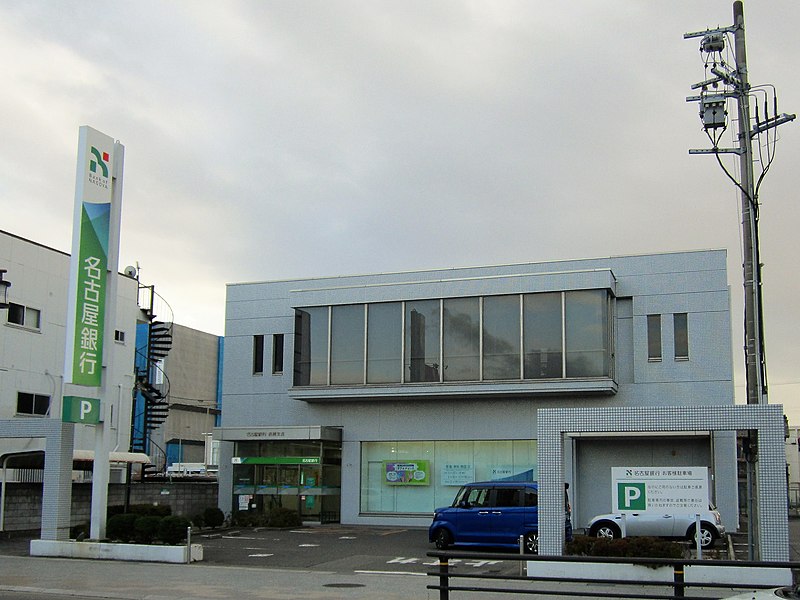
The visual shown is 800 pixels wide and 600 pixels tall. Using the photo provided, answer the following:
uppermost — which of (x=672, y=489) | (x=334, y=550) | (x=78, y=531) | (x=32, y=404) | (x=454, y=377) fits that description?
(x=454, y=377)

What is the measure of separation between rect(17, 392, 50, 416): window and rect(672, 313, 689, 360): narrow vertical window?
22.0 meters

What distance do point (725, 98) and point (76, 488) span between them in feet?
68.6

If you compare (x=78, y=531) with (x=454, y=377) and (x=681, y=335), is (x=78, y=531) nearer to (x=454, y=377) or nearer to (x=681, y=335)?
(x=454, y=377)

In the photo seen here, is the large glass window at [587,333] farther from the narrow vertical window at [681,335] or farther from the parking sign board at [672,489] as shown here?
the parking sign board at [672,489]

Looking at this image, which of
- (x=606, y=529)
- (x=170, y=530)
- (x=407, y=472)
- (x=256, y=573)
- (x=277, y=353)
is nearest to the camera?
(x=256, y=573)

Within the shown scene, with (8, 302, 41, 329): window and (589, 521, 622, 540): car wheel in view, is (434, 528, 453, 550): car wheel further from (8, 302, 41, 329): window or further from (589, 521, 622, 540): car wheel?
(8, 302, 41, 329): window

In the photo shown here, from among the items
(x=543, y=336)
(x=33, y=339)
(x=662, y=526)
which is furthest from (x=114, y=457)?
(x=662, y=526)

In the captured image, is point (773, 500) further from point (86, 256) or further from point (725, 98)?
point (86, 256)

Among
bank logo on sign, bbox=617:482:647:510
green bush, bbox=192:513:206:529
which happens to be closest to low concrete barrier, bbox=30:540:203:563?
green bush, bbox=192:513:206:529

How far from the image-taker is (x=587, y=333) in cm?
2950

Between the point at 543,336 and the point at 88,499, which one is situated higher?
the point at 543,336

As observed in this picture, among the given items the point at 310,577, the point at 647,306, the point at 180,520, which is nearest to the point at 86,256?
the point at 180,520

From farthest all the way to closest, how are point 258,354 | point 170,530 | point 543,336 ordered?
point 258,354
point 543,336
point 170,530

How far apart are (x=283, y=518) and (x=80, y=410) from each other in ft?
39.9
